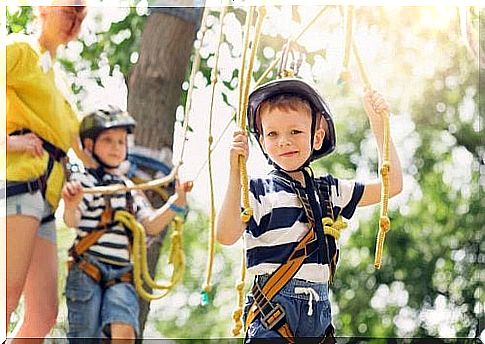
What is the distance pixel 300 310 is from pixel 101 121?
684mm

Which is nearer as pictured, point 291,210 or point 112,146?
point 291,210

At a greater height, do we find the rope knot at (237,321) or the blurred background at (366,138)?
the blurred background at (366,138)

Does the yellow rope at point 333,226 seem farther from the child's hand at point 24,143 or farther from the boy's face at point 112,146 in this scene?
the child's hand at point 24,143

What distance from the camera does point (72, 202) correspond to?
2338 mm

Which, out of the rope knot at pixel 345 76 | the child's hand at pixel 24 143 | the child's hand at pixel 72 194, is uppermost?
the rope knot at pixel 345 76

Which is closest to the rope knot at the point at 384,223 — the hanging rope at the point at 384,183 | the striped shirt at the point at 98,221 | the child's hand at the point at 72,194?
the hanging rope at the point at 384,183

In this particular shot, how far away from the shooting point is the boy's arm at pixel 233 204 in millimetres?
2270

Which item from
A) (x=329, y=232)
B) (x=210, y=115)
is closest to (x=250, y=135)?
(x=210, y=115)

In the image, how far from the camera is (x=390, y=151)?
7.62 feet

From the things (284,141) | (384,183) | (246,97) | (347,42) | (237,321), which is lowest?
(237,321)

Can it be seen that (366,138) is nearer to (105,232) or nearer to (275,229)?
(275,229)

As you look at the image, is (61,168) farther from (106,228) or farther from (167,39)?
(167,39)

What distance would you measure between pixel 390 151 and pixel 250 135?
0.35m

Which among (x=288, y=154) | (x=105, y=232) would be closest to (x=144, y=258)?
(x=105, y=232)
